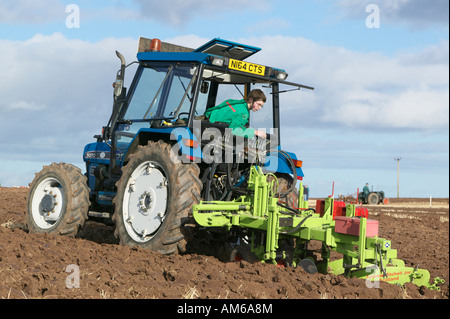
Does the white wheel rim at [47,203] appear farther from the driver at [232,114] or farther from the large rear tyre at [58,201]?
the driver at [232,114]

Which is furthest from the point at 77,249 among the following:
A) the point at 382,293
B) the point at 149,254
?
the point at 382,293

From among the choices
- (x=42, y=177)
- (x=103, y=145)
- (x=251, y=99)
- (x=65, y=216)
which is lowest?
(x=65, y=216)

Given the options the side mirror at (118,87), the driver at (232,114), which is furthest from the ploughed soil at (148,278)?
the side mirror at (118,87)

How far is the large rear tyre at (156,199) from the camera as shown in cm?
612

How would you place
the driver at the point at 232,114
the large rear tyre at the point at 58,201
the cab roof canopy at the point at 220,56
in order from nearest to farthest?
the cab roof canopy at the point at 220,56 < the driver at the point at 232,114 < the large rear tyre at the point at 58,201

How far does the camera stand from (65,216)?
25.5 feet

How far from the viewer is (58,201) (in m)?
8.14

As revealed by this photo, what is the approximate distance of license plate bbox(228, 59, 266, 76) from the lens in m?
6.73

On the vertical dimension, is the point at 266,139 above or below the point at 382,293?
above

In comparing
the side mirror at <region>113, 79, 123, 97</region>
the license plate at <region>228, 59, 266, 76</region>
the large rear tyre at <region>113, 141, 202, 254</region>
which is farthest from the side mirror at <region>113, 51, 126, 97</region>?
the license plate at <region>228, 59, 266, 76</region>

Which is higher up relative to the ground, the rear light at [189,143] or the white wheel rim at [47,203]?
the rear light at [189,143]

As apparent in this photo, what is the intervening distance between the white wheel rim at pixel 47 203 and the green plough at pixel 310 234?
286 centimetres

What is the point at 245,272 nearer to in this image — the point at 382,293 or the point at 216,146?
the point at 382,293
